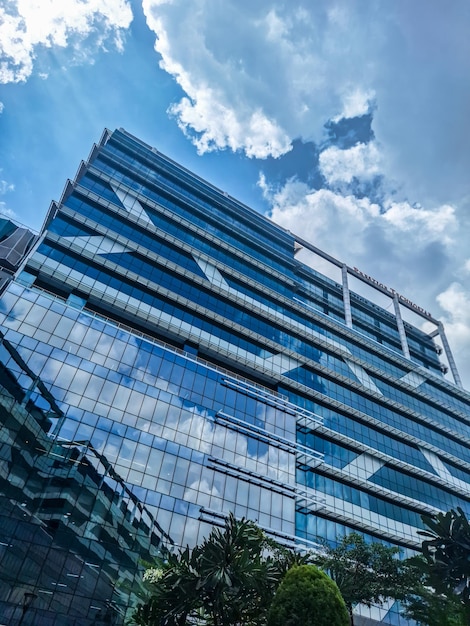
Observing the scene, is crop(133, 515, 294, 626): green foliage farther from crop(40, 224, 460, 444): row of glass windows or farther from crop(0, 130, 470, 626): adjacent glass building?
crop(40, 224, 460, 444): row of glass windows

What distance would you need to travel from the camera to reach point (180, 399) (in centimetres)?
3819

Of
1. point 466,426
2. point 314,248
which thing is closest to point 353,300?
point 314,248

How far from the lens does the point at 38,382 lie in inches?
1230

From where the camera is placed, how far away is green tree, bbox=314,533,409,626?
29.1m

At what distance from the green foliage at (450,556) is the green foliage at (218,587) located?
497 inches

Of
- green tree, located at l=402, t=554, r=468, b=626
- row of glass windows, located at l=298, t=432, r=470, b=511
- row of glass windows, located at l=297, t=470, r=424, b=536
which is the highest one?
row of glass windows, located at l=298, t=432, r=470, b=511

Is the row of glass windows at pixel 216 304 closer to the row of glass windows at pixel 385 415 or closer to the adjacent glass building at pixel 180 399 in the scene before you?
the adjacent glass building at pixel 180 399

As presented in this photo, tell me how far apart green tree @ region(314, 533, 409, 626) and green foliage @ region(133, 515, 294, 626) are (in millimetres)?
9340

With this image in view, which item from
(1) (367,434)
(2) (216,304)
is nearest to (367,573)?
(1) (367,434)

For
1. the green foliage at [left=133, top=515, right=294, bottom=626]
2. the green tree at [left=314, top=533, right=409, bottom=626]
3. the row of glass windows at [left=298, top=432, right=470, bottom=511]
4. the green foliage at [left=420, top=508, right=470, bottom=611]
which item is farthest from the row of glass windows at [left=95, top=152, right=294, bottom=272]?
the green foliage at [left=133, top=515, right=294, bottom=626]

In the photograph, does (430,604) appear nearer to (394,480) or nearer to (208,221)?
(394,480)

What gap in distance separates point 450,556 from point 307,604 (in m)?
15.5

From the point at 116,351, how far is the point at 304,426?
2432 centimetres

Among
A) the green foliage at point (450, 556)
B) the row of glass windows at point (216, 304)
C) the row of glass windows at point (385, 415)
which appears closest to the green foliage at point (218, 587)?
the green foliage at point (450, 556)
